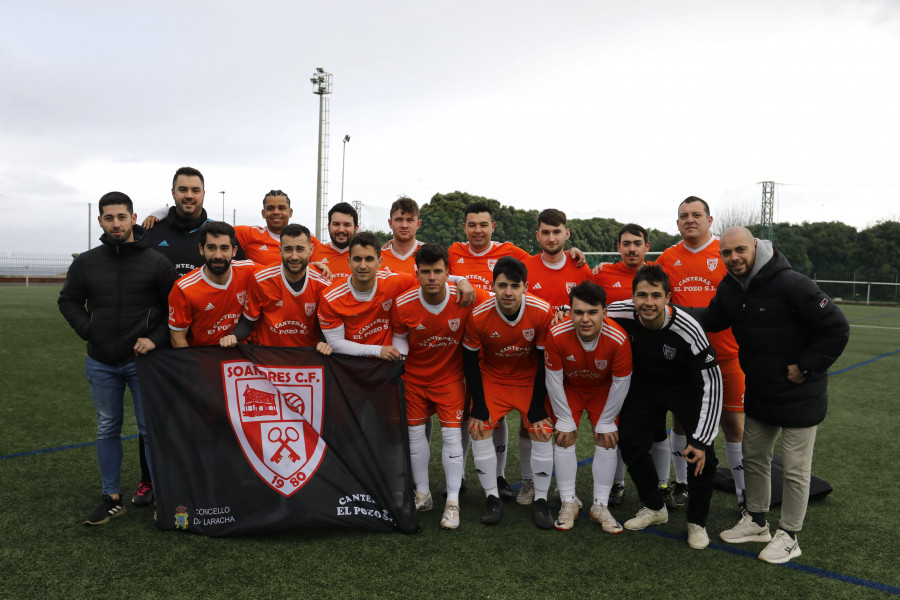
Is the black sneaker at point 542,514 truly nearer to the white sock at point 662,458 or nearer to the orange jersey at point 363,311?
the white sock at point 662,458

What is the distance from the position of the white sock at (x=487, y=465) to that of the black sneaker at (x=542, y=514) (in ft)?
0.88

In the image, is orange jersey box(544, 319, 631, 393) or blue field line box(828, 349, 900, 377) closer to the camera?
orange jersey box(544, 319, 631, 393)

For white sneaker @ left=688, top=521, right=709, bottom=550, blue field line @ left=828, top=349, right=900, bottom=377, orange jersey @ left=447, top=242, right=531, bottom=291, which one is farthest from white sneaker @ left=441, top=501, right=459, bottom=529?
blue field line @ left=828, top=349, right=900, bottom=377

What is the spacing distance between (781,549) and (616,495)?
114 cm

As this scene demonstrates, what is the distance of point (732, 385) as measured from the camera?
430cm

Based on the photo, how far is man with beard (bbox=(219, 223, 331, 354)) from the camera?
3934 mm

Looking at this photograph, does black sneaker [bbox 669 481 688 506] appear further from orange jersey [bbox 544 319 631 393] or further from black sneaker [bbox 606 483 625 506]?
orange jersey [bbox 544 319 631 393]

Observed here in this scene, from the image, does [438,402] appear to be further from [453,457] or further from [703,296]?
[703,296]

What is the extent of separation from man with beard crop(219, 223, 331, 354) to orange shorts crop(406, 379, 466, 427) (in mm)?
860

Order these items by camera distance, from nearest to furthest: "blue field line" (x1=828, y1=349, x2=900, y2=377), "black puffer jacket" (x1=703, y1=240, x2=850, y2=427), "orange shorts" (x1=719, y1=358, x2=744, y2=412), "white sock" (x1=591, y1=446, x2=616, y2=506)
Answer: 1. "black puffer jacket" (x1=703, y1=240, x2=850, y2=427)
2. "white sock" (x1=591, y1=446, x2=616, y2=506)
3. "orange shorts" (x1=719, y1=358, x2=744, y2=412)
4. "blue field line" (x1=828, y1=349, x2=900, y2=377)

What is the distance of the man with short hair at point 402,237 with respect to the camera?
4676 millimetres

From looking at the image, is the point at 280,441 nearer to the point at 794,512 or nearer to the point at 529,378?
the point at 529,378

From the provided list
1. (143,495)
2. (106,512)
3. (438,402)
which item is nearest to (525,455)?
(438,402)

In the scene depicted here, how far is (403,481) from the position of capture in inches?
145
